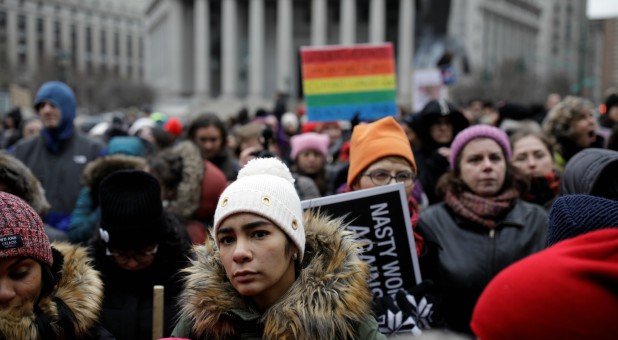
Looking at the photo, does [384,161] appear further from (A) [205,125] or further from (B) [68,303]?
(A) [205,125]

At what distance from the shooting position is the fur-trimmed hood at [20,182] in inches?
157

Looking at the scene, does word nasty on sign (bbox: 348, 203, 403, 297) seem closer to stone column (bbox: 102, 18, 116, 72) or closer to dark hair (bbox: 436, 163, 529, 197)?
dark hair (bbox: 436, 163, 529, 197)

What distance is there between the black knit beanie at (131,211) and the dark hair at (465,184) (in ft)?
6.56

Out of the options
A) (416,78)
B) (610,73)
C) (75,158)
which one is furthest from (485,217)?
(610,73)

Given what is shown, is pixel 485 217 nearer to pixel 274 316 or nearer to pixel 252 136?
pixel 274 316

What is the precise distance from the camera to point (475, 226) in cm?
407

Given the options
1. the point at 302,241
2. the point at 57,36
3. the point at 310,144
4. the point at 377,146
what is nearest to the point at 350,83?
the point at 310,144

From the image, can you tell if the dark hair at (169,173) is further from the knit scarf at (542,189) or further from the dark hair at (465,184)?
the knit scarf at (542,189)

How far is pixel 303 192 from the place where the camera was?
561cm

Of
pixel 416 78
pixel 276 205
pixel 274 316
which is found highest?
pixel 416 78

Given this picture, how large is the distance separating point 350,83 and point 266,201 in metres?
5.74

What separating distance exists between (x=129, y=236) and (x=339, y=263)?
1.53m

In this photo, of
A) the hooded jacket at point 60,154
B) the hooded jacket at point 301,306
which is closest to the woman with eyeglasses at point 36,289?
the hooded jacket at point 301,306

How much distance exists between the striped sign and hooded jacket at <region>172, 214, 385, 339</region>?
17.7ft
